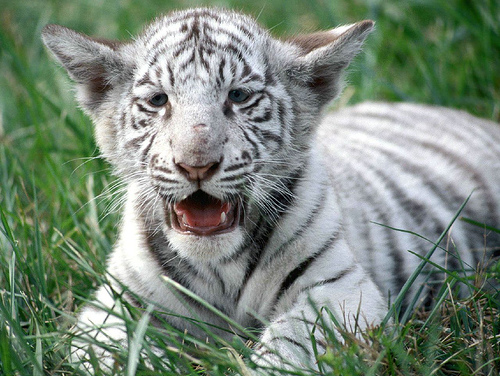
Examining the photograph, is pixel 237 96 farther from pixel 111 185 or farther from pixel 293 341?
pixel 111 185

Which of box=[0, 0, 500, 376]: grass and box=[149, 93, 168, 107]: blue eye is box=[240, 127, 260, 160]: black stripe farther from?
box=[0, 0, 500, 376]: grass

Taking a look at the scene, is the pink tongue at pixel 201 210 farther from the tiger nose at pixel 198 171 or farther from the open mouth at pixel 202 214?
the tiger nose at pixel 198 171

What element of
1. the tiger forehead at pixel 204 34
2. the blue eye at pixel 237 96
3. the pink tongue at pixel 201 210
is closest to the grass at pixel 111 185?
the pink tongue at pixel 201 210

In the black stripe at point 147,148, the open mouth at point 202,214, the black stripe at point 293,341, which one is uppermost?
the black stripe at point 147,148

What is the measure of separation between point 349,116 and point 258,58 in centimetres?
175

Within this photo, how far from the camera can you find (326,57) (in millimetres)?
2850

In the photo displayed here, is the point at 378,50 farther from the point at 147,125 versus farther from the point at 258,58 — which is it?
the point at 147,125

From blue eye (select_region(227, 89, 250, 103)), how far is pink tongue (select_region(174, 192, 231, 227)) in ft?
1.30

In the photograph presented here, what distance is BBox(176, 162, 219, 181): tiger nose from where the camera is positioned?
2.42 meters

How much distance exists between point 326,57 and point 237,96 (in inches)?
17.4

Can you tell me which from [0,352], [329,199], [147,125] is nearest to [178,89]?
[147,125]

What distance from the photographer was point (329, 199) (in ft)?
9.45

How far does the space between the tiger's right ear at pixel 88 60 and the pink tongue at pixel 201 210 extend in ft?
2.22

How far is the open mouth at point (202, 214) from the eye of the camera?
258 centimetres
